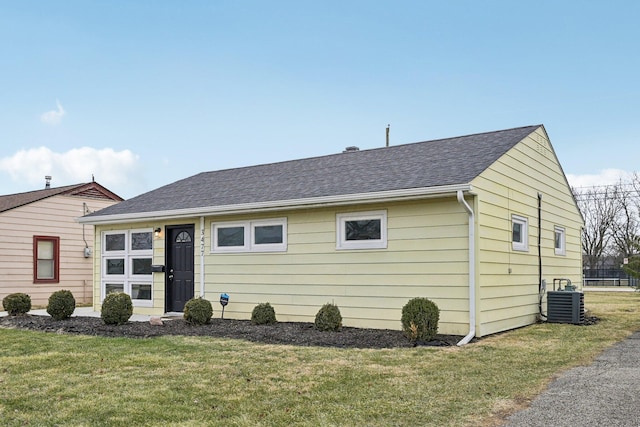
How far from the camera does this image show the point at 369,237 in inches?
397

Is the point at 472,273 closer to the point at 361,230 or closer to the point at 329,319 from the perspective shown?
the point at 361,230

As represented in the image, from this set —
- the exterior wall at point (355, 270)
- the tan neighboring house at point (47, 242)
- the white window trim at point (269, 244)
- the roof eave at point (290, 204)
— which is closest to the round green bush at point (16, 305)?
the roof eave at point (290, 204)

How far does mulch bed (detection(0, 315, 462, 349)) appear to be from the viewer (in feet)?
27.9

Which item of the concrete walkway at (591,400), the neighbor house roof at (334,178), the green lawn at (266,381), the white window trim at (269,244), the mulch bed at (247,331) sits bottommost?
the mulch bed at (247,331)

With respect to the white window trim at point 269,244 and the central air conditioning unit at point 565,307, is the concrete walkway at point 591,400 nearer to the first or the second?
the central air conditioning unit at point 565,307

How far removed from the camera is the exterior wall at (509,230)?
365 inches

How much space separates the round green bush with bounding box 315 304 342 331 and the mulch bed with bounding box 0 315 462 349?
0.11m

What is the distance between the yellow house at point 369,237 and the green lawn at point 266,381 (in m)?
1.60

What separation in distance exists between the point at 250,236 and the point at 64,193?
357 inches

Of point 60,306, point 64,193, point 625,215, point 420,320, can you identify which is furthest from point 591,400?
point 625,215

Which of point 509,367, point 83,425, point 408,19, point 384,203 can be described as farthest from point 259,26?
point 83,425

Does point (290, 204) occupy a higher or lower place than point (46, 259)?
higher

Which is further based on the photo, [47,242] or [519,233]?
[47,242]

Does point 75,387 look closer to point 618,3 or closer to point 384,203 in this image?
point 384,203
